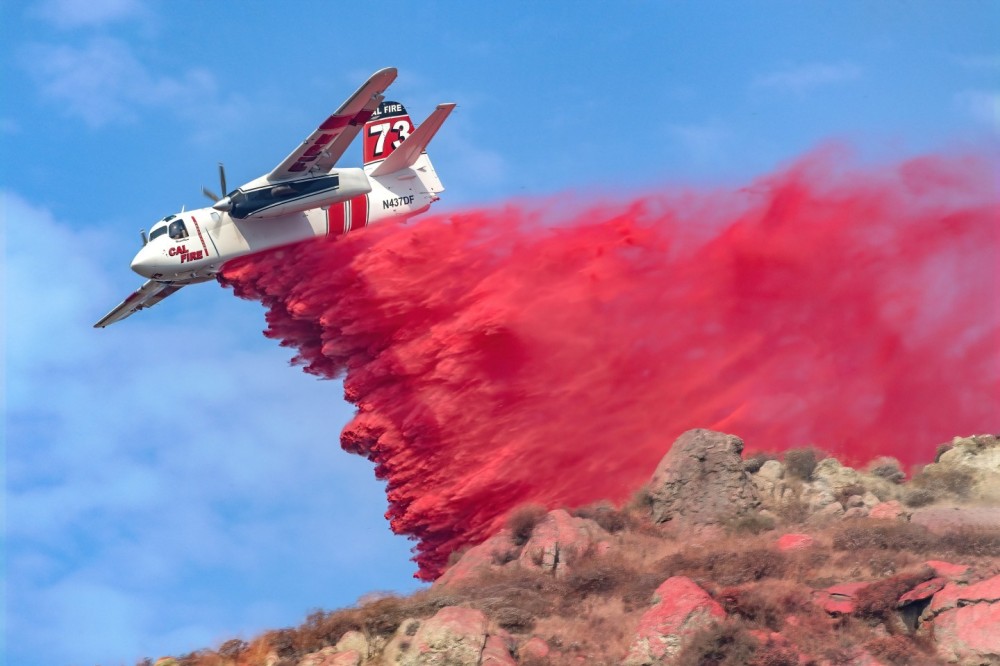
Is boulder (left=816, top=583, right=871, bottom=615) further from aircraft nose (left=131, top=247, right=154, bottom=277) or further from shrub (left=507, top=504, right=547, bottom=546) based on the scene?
aircraft nose (left=131, top=247, right=154, bottom=277)

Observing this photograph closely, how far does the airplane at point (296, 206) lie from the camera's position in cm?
5512

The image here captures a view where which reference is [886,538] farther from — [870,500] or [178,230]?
[178,230]

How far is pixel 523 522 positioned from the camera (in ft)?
170

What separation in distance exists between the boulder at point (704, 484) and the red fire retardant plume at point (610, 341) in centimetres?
263

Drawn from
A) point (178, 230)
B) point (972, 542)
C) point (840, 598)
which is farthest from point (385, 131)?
point (972, 542)

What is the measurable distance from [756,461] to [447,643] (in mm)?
15788

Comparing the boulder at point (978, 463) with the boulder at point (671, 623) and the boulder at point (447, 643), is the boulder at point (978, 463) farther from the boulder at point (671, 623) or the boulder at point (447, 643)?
the boulder at point (447, 643)

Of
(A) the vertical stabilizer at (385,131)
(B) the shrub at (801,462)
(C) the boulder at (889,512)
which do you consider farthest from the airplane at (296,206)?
(C) the boulder at (889,512)

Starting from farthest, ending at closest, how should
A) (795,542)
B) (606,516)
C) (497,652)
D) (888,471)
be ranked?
(888,471)
(606,516)
(795,542)
(497,652)

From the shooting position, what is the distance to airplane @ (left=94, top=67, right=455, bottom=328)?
5512cm

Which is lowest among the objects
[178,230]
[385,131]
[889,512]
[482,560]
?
[889,512]

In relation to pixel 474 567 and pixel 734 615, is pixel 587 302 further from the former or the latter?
pixel 734 615

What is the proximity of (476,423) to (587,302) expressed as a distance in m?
6.38

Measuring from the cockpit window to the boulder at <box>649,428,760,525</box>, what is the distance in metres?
17.2
